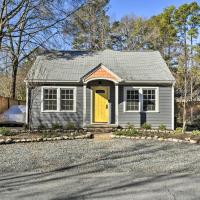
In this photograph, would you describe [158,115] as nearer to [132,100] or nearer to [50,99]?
[132,100]

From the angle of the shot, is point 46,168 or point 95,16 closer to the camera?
point 46,168

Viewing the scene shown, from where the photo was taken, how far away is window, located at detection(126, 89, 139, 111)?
1961 cm

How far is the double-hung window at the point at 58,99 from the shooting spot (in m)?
19.4

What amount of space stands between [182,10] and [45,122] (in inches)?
875

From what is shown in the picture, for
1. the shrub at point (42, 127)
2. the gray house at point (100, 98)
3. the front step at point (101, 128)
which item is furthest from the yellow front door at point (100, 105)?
the shrub at point (42, 127)

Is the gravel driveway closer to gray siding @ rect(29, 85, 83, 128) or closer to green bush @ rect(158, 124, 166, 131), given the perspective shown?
green bush @ rect(158, 124, 166, 131)

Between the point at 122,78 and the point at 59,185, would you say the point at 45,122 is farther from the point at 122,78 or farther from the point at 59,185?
the point at 59,185

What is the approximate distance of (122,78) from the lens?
19688 mm

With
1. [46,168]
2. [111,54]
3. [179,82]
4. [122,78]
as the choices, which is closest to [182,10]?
[179,82]

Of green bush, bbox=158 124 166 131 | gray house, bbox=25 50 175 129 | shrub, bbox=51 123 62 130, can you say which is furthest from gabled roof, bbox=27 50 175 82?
green bush, bbox=158 124 166 131

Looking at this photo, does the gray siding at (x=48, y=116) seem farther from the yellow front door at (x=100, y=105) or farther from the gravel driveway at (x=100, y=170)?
the gravel driveway at (x=100, y=170)

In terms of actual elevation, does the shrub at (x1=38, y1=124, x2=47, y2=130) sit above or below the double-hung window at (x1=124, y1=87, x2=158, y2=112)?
below

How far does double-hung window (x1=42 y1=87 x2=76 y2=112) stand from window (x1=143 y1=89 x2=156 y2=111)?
3954 millimetres

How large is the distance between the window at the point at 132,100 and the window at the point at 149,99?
0.45 m
